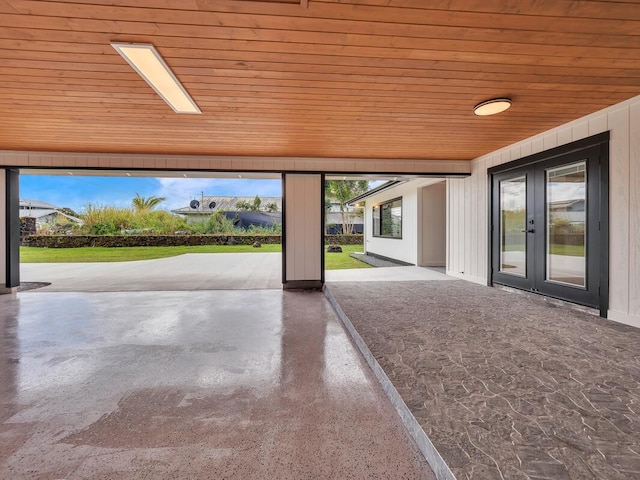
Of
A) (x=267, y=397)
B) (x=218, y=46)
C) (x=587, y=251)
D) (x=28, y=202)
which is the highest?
(x=28, y=202)

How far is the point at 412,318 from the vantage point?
359cm

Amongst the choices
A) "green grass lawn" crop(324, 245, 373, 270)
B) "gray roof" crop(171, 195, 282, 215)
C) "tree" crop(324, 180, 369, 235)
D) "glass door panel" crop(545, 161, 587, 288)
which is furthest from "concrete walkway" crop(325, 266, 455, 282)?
"gray roof" crop(171, 195, 282, 215)

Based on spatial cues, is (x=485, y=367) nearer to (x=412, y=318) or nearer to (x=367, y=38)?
(x=412, y=318)

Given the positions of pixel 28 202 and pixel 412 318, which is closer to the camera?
pixel 412 318

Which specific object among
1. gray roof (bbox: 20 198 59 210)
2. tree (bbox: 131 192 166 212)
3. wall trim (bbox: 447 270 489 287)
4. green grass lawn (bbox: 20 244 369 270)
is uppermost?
gray roof (bbox: 20 198 59 210)

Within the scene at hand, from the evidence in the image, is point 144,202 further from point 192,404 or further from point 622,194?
point 622,194

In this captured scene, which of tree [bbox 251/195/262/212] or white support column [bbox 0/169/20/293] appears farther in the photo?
tree [bbox 251/195/262/212]

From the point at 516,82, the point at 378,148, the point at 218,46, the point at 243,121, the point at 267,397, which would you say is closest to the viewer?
the point at 267,397

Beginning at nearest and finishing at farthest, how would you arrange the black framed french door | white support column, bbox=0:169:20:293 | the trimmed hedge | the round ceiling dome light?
the round ceiling dome light → the black framed french door → white support column, bbox=0:169:20:293 → the trimmed hedge

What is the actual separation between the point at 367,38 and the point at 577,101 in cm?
263

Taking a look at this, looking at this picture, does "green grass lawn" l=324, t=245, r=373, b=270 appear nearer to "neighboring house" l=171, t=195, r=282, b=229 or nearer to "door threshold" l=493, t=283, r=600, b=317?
"door threshold" l=493, t=283, r=600, b=317

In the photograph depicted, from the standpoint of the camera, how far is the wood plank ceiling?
76.4 inches

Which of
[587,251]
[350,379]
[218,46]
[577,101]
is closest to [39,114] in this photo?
[218,46]

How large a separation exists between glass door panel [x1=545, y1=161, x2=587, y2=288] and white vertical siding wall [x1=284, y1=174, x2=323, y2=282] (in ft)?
11.9
